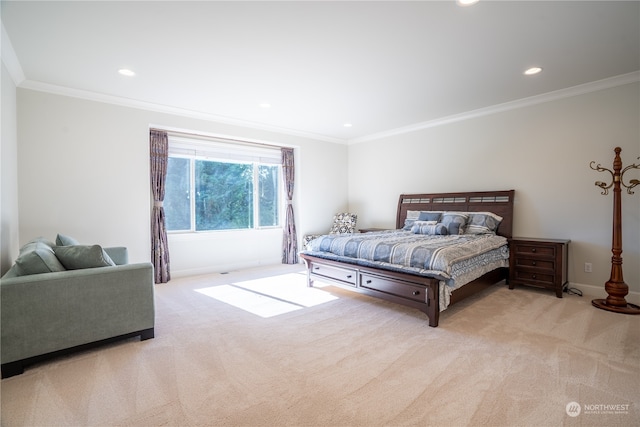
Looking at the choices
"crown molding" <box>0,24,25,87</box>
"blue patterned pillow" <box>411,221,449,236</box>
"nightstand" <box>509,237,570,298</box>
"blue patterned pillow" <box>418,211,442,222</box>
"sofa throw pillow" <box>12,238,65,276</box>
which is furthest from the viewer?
"blue patterned pillow" <box>418,211,442,222</box>

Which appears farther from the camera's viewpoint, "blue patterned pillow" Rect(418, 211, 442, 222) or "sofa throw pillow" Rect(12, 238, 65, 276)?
"blue patterned pillow" Rect(418, 211, 442, 222)

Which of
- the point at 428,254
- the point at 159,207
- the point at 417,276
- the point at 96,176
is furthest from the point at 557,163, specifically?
the point at 96,176

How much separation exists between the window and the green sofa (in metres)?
2.52

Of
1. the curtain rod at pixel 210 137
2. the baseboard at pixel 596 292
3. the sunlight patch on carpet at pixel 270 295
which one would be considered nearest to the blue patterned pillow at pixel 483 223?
the baseboard at pixel 596 292

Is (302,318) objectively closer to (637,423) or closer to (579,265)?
(637,423)

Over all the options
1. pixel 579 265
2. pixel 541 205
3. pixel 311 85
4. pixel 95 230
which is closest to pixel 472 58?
pixel 311 85

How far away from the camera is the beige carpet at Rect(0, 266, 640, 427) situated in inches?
66.3

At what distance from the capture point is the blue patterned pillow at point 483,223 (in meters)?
4.35

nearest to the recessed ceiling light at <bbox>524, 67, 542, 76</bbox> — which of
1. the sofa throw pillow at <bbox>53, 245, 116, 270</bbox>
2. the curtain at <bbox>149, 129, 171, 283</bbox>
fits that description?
the sofa throw pillow at <bbox>53, 245, 116, 270</bbox>

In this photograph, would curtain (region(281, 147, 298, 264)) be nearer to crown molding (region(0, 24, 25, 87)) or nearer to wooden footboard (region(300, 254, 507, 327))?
wooden footboard (region(300, 254, 507, 327))

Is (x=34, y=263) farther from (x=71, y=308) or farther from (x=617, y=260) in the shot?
(x=617, y=260)

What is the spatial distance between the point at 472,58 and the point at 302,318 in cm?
320

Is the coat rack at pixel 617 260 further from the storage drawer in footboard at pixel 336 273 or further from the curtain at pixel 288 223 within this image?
the curtain at pixel 288 223

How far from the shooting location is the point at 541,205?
4.29m
